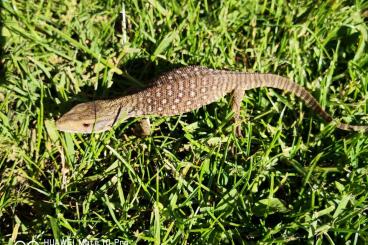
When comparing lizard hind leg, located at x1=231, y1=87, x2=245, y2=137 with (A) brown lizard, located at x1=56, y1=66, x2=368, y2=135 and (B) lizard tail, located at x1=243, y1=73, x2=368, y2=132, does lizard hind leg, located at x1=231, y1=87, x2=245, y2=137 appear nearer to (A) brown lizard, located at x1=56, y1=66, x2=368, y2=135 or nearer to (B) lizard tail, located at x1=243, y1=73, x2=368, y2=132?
(A) brown lizard, located at x1=56, y1=66, x2=368, y2=135

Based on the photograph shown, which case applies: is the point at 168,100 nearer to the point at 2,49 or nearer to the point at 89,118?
the point at 89,118

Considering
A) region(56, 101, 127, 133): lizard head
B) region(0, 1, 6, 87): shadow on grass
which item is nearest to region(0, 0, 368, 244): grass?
region(0, 1, 6, 87): shadow on grass

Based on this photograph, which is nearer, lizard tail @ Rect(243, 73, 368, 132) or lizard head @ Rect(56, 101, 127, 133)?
lizard head @ Rect(56, 101, 127, 133)

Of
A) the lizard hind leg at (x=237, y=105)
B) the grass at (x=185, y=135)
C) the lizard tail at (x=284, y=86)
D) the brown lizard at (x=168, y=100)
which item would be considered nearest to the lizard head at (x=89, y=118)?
the brown lizard at (x=168, y=100)

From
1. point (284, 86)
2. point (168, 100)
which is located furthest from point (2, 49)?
point (284, 86)

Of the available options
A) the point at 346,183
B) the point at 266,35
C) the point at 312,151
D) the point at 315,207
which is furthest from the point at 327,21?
the point at 315,207

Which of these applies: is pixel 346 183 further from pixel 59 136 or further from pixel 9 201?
pixel 9 201
